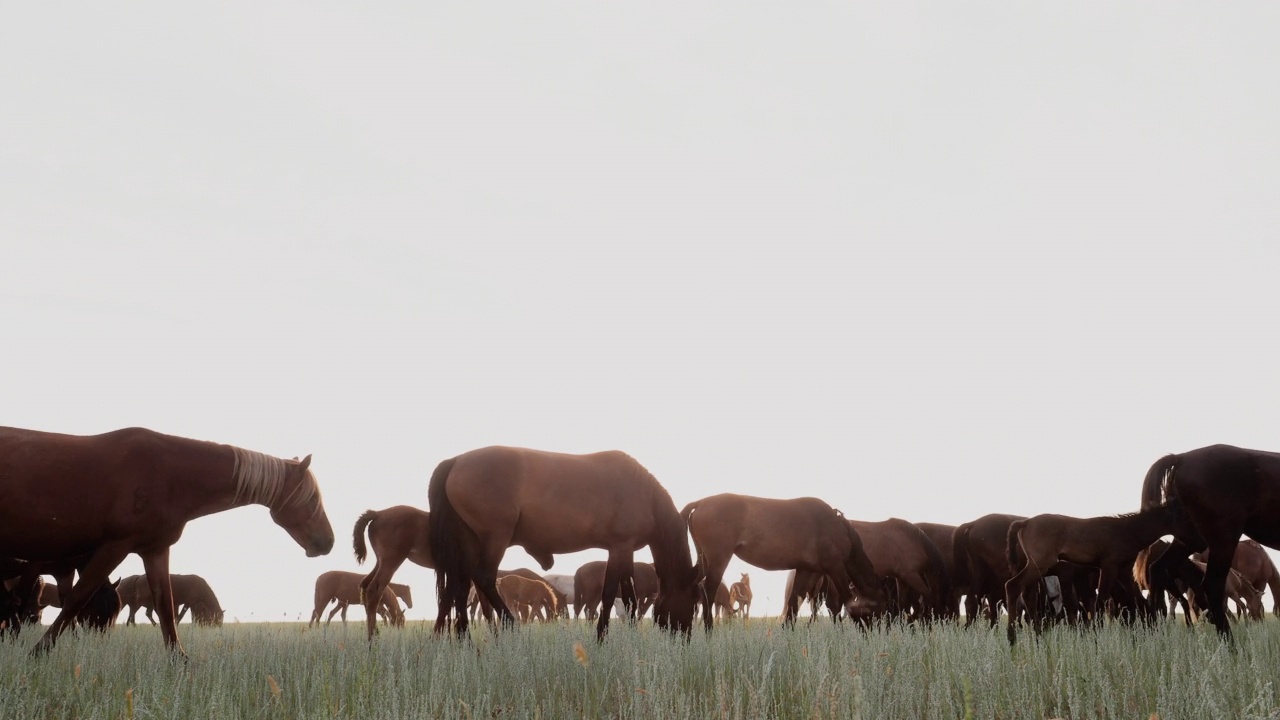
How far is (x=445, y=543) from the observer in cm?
1088

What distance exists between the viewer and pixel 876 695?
497cm

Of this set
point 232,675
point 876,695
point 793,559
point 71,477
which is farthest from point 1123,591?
point 71,477

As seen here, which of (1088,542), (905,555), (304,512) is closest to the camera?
(304,512)

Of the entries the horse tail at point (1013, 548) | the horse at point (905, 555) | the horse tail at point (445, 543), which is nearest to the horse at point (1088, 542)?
the horse tail at point (1013, 548)

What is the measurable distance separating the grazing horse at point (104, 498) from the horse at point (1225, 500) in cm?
985

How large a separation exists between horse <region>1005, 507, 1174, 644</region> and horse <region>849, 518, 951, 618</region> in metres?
4.77

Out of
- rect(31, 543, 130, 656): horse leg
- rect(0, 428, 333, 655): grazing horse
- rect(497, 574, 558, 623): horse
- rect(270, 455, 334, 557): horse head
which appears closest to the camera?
rect(31, 543, 130, 656): horse leg

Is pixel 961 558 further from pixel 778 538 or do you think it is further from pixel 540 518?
pixel 540 518

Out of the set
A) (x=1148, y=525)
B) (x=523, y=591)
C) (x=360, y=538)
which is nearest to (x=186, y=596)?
(x=523, y=591)

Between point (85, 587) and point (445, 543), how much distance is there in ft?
13.0

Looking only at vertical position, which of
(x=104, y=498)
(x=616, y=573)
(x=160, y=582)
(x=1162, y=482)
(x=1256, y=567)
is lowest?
(x=1256, y=567)

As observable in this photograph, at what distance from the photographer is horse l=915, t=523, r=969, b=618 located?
16359 mm

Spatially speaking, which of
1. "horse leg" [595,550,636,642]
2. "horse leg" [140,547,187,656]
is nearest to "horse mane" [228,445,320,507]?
"horse leg" [140,547,187,656]

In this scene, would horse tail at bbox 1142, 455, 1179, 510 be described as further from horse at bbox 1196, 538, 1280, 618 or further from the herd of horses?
horse at bbox 1196, 538, 1280, 618
